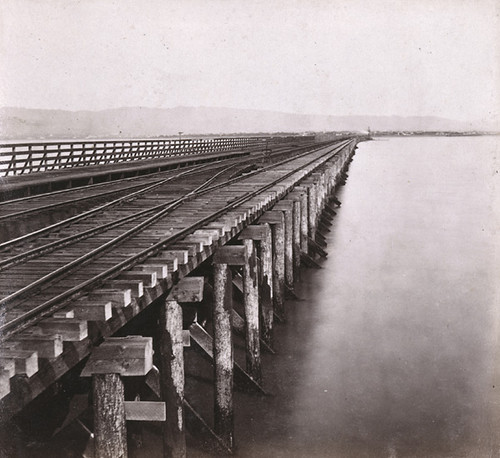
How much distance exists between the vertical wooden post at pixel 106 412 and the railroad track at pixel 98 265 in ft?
1.08

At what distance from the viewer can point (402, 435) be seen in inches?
306

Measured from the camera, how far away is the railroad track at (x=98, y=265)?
4.06 m

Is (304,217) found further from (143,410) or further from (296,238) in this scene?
(143,410)

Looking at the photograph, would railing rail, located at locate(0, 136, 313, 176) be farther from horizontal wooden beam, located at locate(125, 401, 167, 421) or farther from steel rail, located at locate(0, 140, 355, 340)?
horizontal wooden beam, located at locate(125, 401, 167, 421)

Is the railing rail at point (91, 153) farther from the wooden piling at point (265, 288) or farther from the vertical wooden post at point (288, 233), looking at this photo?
the wooden piling at point (265, 288)

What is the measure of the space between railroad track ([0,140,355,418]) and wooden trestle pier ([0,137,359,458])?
1 cm

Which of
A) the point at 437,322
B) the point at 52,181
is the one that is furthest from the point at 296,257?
the point at 52,181

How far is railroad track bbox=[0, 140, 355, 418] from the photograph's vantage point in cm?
406

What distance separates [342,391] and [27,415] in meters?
5.11

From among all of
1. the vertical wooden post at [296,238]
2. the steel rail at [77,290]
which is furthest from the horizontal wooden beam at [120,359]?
the vertical wooden post at [296,238]

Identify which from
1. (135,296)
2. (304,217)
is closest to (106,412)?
(135,296)

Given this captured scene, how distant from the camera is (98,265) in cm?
589

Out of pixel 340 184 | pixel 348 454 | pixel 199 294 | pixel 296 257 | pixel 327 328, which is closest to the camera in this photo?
pixel 199 294

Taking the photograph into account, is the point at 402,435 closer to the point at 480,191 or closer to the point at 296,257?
the point at 296,257
